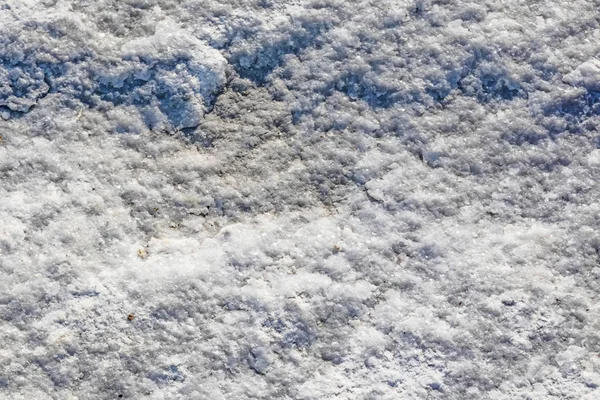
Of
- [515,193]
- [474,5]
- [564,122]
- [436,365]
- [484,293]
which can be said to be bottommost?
[436,365]

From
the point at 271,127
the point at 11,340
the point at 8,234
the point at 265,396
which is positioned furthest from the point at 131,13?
the point at 265,396

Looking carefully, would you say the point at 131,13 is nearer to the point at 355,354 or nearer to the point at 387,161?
the point at 387,161

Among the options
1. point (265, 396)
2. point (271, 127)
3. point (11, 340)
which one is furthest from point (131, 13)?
point (265, 396)

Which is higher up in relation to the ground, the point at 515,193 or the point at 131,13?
the point at 131,13

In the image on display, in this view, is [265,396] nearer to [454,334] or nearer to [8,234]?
[454,334]

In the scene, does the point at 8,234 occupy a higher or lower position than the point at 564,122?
lower

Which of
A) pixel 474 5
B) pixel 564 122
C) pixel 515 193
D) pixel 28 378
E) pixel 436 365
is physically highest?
pixel 474 5
